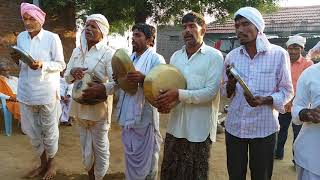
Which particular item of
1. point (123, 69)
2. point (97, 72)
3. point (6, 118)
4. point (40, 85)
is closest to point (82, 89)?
point (97, 72)

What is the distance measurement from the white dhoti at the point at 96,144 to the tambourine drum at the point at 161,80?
45.2 inches

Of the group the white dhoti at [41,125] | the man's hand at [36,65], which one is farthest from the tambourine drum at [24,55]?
the white dhoti at [41,125]

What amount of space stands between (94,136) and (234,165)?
166 cm

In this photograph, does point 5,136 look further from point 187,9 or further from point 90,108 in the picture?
point 187,9

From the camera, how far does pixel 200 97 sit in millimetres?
3322

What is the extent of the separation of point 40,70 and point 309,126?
3.15 meters

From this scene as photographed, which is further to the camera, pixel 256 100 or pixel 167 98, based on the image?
pixel 167 98

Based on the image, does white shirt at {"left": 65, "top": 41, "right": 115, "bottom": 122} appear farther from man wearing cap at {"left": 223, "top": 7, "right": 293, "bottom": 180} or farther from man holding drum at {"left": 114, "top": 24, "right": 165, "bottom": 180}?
man wearing cap at {"left": 223, "top": 7, "right": 293, "bottom": 180}

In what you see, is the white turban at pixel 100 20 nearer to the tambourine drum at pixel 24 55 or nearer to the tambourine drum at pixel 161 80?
the tambourine drum at pixel 24 55

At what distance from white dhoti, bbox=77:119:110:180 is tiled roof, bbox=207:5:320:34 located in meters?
15.5

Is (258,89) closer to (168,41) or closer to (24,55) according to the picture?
(24,55)

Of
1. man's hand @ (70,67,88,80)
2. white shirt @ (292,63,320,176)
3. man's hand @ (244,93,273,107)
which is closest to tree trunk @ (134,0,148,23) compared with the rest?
man's hand @ (70,67,88,80)

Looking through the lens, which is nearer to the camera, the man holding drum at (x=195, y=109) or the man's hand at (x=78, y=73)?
the man holding drum at (x=195, y=109)

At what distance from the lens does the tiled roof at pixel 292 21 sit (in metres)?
19.3
